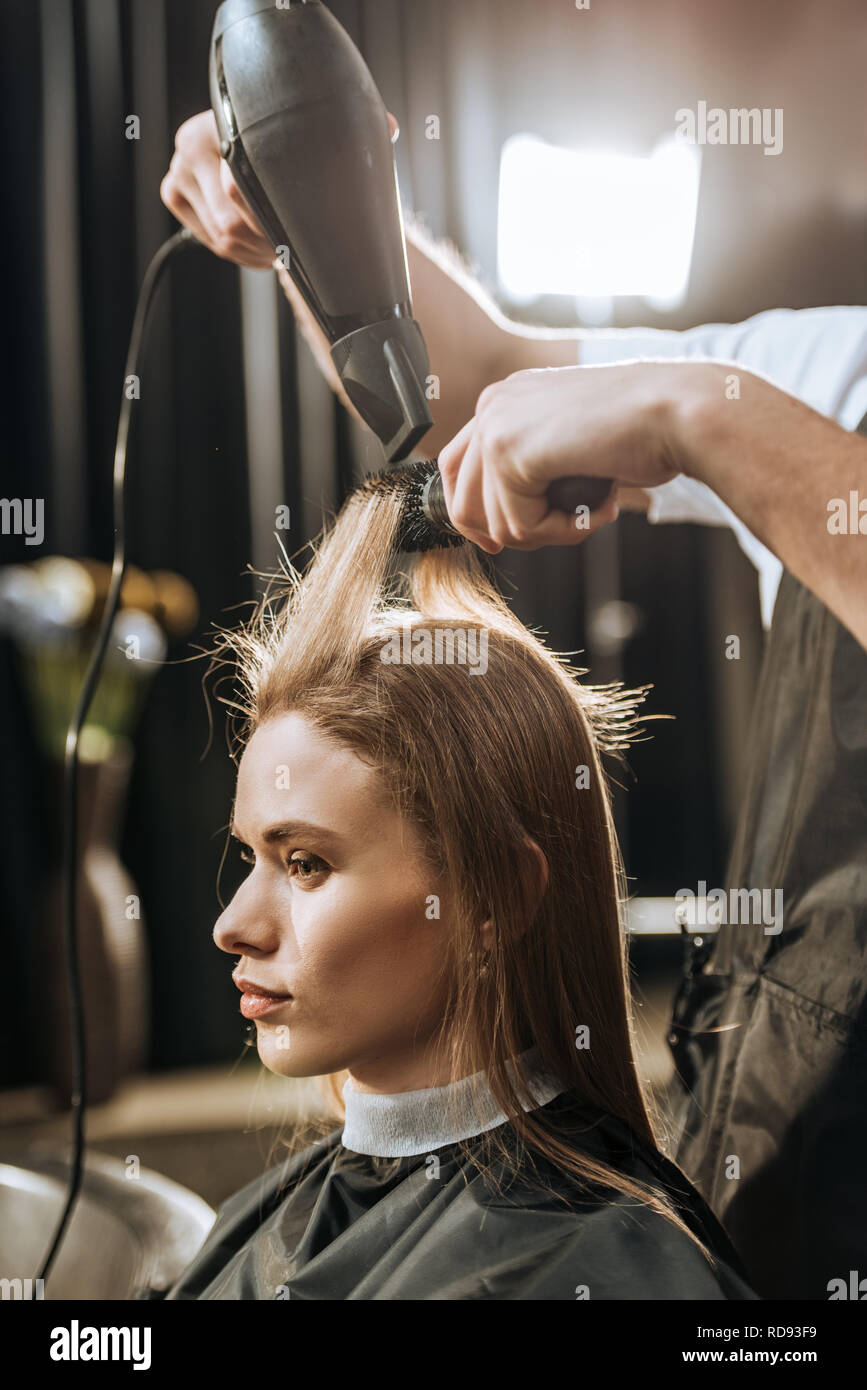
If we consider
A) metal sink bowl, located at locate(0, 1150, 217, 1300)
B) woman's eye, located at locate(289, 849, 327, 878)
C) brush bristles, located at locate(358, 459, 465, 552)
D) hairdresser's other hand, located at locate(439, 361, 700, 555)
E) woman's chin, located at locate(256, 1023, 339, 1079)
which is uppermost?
hairdresser's other hand, located at locate(439, 361, 700, 555)

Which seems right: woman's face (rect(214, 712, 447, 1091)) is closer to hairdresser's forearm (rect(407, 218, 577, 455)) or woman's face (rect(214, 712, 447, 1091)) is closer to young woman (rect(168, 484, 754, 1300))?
young woman (rect(168, 484, 754, 1300))

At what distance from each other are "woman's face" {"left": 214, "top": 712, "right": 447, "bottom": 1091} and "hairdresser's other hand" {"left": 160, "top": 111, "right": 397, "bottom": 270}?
487 millimetres

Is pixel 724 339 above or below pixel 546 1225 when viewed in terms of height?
above

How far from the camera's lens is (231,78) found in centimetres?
96

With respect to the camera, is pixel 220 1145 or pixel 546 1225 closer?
pixel 546 1225

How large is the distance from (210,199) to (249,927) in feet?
2.27

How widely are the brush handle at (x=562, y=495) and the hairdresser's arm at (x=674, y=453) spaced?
11mm

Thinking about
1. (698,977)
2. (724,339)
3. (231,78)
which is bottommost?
(698,977)

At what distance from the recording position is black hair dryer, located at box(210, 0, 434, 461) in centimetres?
94

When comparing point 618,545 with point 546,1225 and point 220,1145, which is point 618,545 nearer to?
point 546,1225

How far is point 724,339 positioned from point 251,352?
49 cm

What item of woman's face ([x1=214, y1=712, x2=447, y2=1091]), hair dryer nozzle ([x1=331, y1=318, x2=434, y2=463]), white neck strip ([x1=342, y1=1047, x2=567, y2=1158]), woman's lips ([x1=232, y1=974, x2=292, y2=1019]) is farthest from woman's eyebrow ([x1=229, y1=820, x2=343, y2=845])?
hair dryer nozzle ([x1=331, y1=318, x2=434, y2=463])

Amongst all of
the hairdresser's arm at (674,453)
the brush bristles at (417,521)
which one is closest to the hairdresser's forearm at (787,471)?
the hairdresser's arm at (674,453)

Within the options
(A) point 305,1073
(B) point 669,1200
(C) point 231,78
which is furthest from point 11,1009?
(C) point 231,78
